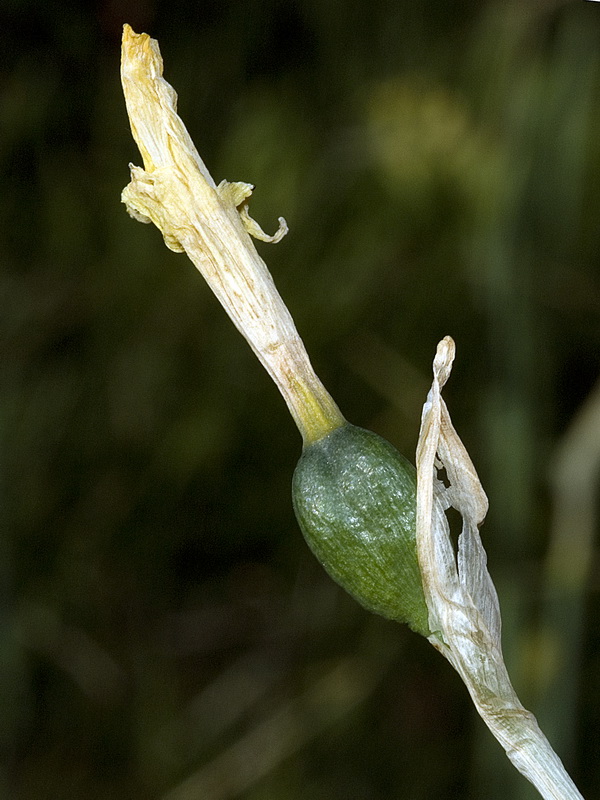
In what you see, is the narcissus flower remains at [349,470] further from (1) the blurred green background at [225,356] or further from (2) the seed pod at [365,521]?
(1) the blurred green background at [225,356]

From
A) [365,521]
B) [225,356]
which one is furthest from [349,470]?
[225,356]

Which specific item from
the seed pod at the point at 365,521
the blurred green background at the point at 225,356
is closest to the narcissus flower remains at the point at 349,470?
the seed pod at the point at 365,521

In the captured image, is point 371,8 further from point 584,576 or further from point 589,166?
point 584,576

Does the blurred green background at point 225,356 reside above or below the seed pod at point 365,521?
below

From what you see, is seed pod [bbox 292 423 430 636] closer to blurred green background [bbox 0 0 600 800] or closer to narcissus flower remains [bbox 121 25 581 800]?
narcissus flower remains [bbox 121 25 581 800]

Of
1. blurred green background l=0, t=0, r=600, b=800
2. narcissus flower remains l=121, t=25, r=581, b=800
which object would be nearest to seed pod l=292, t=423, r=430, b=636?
narcissus flower remains l=121, t=25, r=581, b=800

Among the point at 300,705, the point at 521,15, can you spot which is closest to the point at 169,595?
the point at 300,705
